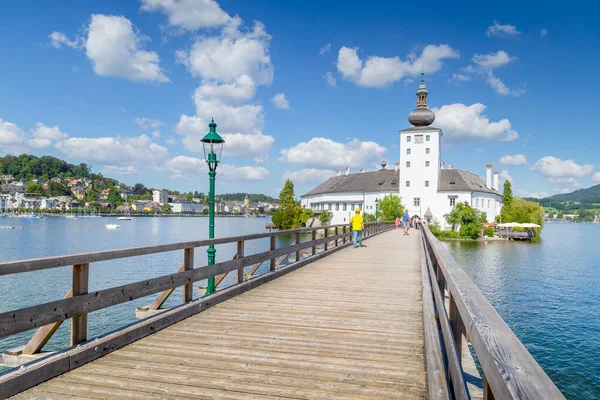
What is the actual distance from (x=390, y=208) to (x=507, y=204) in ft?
88.2

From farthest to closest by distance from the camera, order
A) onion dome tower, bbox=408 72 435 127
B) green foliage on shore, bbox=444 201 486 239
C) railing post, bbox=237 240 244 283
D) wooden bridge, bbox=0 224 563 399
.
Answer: onion dome tower, bbox=408 72 435 127 < green foliage on shore, bbox=444 201 486 239 < railing post, bbox=237 240 244 283 < wooden bridge, bbox=0 224 563 399

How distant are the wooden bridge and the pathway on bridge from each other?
0.05 feet

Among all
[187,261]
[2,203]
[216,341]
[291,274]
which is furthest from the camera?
[2,203]

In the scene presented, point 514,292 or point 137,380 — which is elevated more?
point 137,380

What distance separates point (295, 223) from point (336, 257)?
72.6 m

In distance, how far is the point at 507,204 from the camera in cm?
8525

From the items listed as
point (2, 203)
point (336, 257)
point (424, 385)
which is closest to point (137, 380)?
point (424, 385)

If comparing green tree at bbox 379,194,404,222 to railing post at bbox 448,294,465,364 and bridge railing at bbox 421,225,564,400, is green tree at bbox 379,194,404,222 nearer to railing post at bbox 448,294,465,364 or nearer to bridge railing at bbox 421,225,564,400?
railing post at bbox 448,294,465,364

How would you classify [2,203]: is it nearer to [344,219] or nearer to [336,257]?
[344,219]

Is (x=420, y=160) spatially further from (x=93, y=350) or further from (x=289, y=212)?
(x=93, y=350)

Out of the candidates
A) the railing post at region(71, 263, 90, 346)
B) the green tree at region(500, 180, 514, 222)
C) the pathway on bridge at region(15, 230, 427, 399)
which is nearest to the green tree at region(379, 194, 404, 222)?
the green tree at region(500, 180, 514, 222)

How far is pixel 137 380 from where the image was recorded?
3.96 meters

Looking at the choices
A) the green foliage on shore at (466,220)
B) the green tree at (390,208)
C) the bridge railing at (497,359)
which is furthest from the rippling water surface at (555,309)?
the green tree at (390,208)

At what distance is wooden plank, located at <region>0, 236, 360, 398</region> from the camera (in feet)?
12.0
